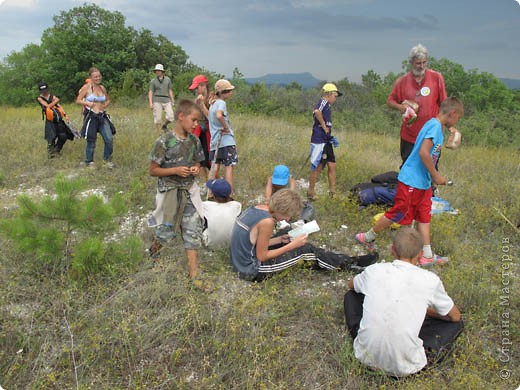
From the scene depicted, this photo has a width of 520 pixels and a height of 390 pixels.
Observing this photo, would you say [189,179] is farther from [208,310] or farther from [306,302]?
[306,302]

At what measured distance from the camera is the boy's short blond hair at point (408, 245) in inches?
96.1

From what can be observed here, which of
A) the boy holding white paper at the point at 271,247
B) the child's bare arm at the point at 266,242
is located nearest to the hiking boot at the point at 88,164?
A: the boy holding white paper at the point at 271,247

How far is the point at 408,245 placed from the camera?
2441 mm

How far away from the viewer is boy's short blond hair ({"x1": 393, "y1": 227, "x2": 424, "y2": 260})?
2.44 m

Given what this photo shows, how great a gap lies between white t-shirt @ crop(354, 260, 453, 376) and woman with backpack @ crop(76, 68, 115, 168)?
15.7 feet

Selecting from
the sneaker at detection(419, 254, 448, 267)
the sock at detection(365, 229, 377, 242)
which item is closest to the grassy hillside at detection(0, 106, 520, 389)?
the sneaker at detection(419, 254, 448, 267)

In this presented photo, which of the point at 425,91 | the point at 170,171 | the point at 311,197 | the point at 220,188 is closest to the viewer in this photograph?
the point at 170,171

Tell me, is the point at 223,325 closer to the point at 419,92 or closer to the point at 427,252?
the point at 427,252

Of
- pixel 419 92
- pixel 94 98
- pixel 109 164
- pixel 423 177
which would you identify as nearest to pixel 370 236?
pixel 423 177

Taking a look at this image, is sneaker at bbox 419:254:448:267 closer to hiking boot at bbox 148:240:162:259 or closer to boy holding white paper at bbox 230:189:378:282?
boy holding white paper at bbox 230:189:378:282

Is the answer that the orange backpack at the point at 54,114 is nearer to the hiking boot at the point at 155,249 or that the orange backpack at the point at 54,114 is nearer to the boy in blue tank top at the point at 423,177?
the hiking boot at the point at 155,249

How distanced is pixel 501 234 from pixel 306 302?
2771 millimetres

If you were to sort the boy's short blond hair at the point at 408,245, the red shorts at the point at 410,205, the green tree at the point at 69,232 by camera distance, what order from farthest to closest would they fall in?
1. the red shorts at the point at 410,205
2. the green tree at the point at 69,232
3. the boy's short blond hair at the point at 408,245

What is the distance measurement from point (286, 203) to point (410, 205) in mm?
1375
